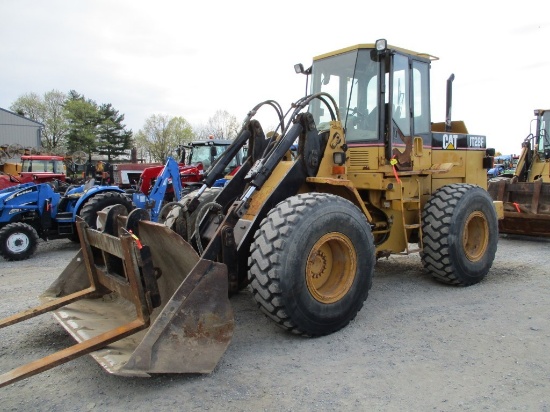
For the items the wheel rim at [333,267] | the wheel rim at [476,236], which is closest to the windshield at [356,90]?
the wheel rim at [333,267]

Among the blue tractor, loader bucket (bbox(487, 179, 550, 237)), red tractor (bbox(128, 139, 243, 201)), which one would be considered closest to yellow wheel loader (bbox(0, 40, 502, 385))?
loader bucket (bbox(487, 179, 550, 237))

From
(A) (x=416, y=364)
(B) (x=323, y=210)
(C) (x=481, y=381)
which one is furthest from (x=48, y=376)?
(C) (x=481, y=381)

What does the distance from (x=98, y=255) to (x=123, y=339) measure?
3.70 feet

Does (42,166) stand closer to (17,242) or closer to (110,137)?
(17,242)

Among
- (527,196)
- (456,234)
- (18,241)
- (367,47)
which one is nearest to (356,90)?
(367,47)

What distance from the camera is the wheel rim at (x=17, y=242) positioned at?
8.16m

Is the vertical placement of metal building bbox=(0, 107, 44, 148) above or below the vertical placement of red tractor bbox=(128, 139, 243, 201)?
above

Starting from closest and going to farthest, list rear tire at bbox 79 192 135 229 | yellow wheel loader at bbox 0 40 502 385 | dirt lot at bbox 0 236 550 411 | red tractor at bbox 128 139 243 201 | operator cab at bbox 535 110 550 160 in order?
dirt lot at bbox 0 236 550 411 < yellow wheel loader at bbox 0 40 502 385 < rear tire at bbox 79 192 135 229 < operator cab at bbox 535 110 550 160 < red tractor at bbox 128 139 243 201

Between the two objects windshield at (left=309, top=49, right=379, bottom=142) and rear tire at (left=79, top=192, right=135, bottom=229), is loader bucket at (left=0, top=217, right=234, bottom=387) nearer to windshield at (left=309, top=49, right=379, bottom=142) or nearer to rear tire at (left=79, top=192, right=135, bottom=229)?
windshield at (left=309, top=49, right=379, bottom=142)

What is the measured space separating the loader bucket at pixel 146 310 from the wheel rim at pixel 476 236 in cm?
377

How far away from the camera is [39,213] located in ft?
29.2

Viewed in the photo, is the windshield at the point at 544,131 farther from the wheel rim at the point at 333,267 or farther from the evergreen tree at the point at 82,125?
the evergreen tree at the point at 82,125

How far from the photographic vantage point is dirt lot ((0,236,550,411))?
3.00 meters

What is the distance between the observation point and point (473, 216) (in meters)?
5.73
